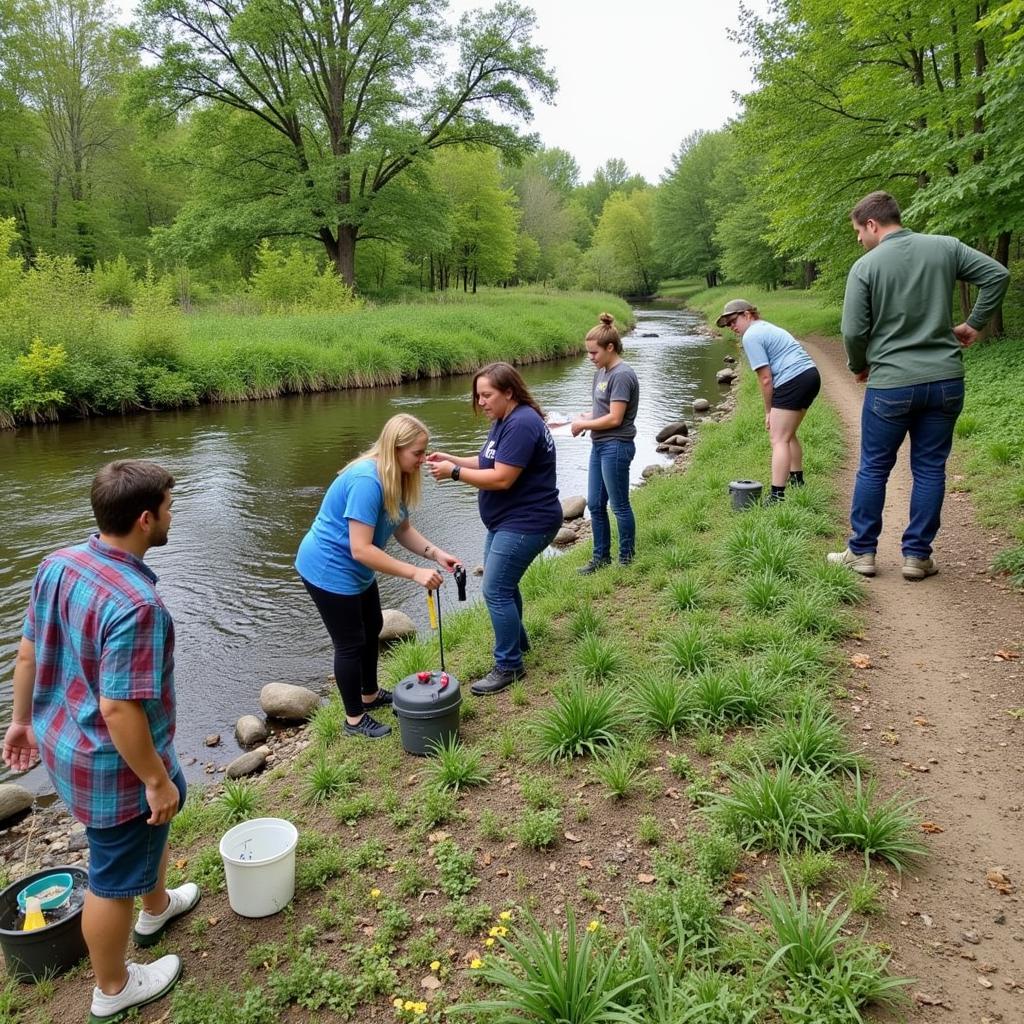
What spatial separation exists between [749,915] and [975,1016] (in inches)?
27.9

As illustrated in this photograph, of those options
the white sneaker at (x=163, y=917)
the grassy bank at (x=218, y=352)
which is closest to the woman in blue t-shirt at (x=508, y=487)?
the white sneaker at (x=163, y=917)

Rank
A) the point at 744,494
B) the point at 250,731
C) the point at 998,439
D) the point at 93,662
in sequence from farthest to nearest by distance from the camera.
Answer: the point at 998,439
the point at 744,494
the point at 250,731
the point at 93,662

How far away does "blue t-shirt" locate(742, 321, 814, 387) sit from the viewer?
6.65m

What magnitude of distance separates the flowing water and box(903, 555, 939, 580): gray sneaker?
14.2ft

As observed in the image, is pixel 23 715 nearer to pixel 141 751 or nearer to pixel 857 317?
pixel 141 751

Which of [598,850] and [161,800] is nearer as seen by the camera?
[161,800]

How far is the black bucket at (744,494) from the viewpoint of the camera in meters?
7.39

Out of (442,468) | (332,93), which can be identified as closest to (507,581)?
(442,468)

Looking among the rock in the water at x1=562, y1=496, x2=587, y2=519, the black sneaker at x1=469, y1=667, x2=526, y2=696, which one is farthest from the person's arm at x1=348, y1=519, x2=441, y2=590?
the rock in the water at x1=562, y1=496, x2=587, y2=519

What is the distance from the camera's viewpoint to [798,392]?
21.8ft

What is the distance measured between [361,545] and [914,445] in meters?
3.83

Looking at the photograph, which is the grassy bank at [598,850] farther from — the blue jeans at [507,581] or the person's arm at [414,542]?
the person's arm at [414,542]

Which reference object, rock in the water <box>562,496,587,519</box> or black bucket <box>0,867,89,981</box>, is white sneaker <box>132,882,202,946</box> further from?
rock in the water <box>562,496,587,519</box>

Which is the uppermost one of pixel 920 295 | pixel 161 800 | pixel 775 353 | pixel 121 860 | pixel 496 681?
pixel 920 295
